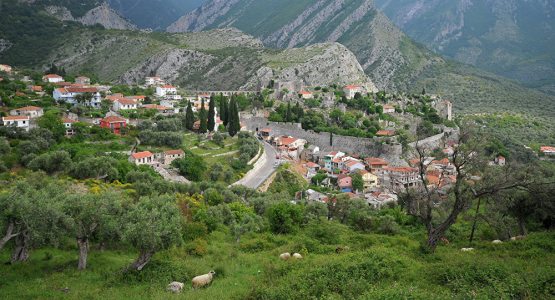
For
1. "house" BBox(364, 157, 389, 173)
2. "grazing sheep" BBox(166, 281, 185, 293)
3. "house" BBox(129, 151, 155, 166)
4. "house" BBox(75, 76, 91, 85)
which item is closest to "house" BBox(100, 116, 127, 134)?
"house" BBox(129, 151, 155, 166)

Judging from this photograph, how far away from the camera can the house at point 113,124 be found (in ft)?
160

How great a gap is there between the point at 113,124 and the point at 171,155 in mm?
9293

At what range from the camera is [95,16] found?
595 ft

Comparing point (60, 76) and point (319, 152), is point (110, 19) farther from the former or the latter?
point (319, 152)

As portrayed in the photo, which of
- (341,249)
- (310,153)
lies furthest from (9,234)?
(310,153)

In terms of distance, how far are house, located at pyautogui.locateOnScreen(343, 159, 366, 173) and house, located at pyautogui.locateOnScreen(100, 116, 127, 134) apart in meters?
27.3

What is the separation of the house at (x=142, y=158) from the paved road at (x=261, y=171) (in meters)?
8.59

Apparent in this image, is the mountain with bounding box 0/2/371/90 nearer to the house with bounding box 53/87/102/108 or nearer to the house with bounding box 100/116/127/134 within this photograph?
the house with bounding box 53/87/102/108

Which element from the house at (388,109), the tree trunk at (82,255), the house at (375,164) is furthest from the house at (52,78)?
the tree trunk at (82,255)

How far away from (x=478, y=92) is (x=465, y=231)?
445 ft

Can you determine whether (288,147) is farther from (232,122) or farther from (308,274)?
(308,274)

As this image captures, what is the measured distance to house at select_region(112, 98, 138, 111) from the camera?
59487mm

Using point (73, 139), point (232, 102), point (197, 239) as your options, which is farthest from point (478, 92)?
point (197, 239)

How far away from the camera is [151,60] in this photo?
126 metres
